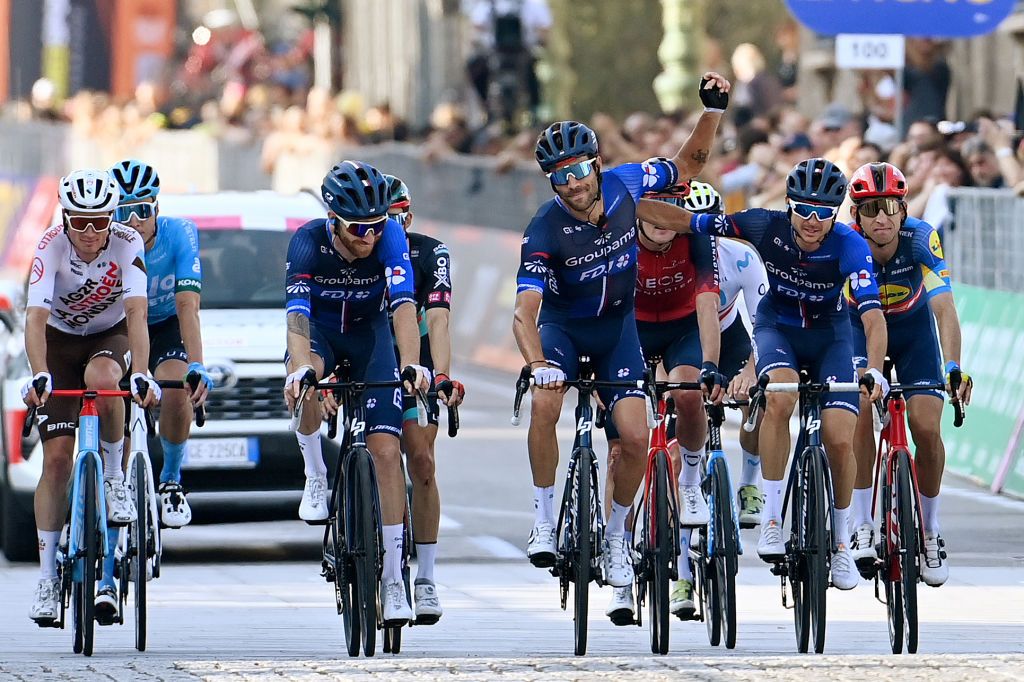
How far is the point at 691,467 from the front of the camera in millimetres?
12250

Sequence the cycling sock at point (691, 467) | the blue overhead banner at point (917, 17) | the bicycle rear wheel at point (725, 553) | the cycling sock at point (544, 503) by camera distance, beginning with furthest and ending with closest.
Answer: the blue overhead banner at point (917, 17) < the cycling sock at point (691, 467) < the bicycle rear wheel at point (725, 553) < the cycling sock at point (544, 503)

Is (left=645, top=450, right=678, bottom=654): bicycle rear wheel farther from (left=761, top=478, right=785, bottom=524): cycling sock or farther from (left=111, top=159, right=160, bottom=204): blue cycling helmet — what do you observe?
(left=111, top=159, right=160, bottom=204): blue cycling helmet

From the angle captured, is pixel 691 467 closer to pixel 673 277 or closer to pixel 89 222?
pixel 673 277

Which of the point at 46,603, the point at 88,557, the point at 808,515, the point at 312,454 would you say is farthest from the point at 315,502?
the point at 808,515

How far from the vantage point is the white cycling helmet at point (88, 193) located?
1129 cm

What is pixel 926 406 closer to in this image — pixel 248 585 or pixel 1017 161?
pixel 248 585

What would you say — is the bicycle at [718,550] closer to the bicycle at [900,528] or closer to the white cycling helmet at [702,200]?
the bicycle at [900,528]

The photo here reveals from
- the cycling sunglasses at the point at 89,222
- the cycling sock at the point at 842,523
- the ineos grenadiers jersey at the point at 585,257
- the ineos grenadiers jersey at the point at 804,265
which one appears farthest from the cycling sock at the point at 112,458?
the cycling sock at the point at 842,523

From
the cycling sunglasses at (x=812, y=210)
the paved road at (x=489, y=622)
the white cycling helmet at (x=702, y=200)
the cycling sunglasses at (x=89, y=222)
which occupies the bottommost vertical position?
the paved road at (x=489, y=622)

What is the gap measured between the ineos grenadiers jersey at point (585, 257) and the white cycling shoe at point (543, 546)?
35.2 inches

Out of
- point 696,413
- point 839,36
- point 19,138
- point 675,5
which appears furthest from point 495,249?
point 19,138

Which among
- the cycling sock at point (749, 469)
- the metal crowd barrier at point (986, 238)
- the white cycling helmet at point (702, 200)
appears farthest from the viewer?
the metal crowd barrier at point (986, 238)

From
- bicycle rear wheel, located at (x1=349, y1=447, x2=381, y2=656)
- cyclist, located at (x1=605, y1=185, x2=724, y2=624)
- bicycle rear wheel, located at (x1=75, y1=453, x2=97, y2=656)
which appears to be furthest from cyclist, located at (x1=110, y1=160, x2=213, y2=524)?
cyclist, located at (x1=605, y1=185, x2=724, y2=624)

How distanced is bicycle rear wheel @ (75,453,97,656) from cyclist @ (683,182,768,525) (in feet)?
10.2
